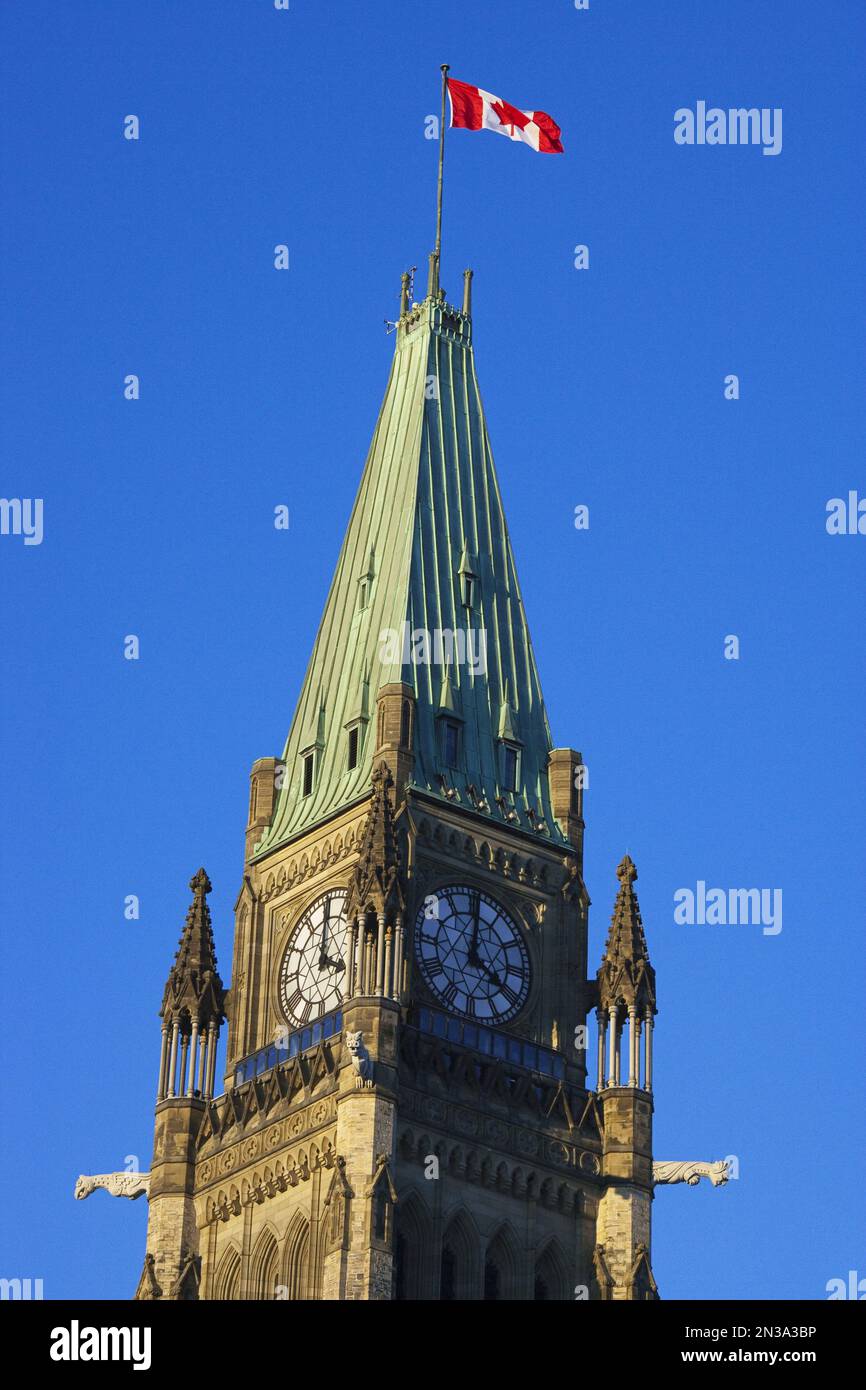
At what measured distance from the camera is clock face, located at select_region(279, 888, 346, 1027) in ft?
354

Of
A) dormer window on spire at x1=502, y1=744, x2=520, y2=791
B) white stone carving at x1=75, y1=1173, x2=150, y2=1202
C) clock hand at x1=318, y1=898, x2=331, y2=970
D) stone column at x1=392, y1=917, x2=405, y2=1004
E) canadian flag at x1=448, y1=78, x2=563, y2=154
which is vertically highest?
canadian flag at x1=448, y1=78, x2=563, y2=154

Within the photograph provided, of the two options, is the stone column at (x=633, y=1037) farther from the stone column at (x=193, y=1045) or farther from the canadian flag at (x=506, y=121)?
the canadian flag at (x=506, y=121)

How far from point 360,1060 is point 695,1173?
37.0ft

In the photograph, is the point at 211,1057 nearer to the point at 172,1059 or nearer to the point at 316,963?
the point at 172,1059

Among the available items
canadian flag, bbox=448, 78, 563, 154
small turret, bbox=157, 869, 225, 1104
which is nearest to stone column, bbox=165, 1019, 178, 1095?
small turret, bbox=157, 869, 225, 1104

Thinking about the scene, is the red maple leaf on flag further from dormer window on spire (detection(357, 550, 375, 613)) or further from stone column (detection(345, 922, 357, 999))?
stone column (detection(345, 922, 357, 999))

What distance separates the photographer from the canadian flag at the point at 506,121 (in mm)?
118938

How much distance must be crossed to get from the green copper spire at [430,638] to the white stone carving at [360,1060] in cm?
1031

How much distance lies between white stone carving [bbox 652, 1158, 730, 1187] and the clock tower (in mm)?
905

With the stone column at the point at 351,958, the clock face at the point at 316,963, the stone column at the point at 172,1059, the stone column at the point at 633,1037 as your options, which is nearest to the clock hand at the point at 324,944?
the clock face at the point at 316,963

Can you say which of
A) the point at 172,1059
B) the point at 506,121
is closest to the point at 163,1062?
the point at 172,1059

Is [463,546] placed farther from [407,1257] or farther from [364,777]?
[407,1257]
